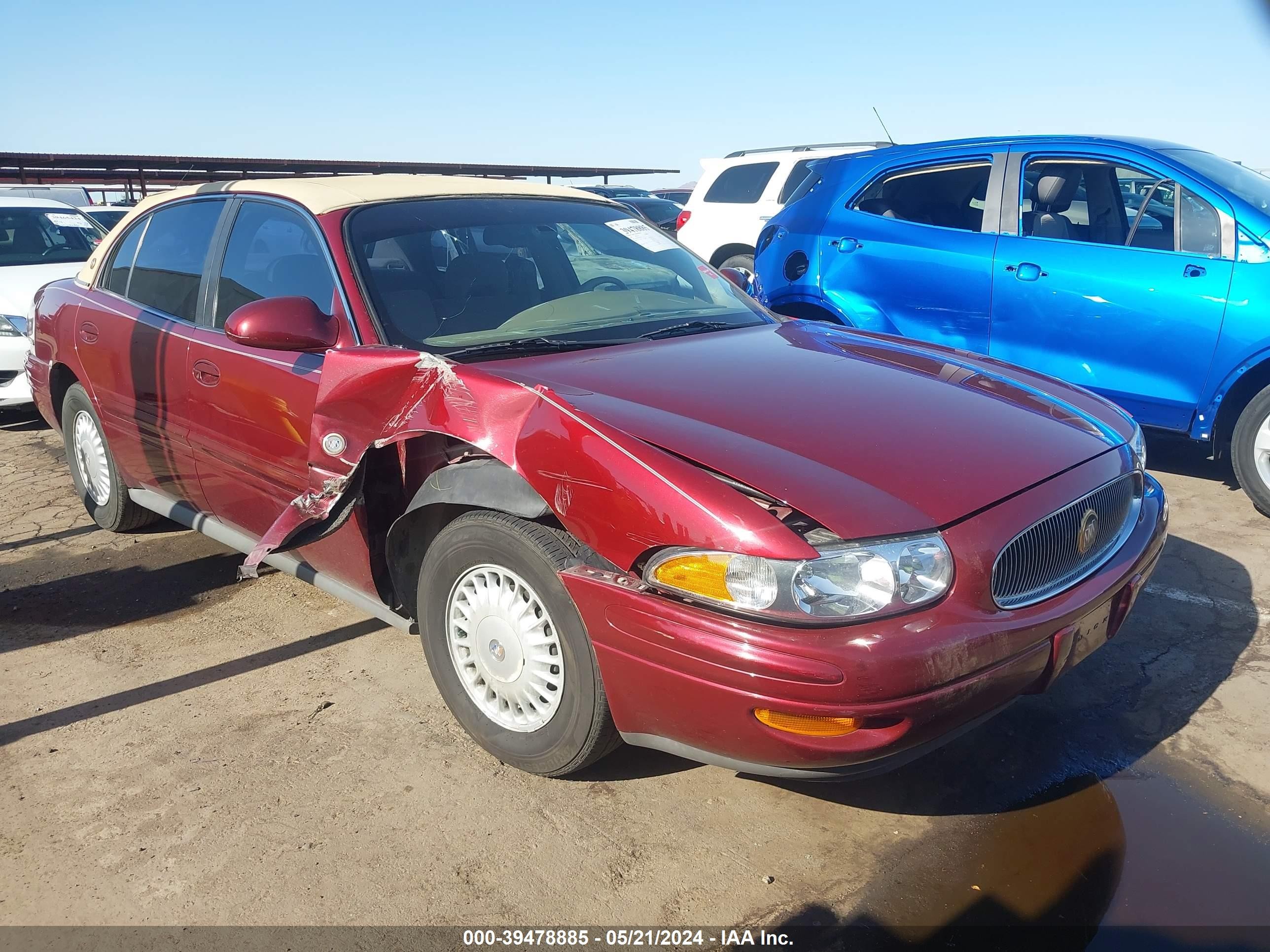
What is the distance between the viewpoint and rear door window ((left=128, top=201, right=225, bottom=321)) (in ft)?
12.9

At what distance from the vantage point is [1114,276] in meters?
5.17

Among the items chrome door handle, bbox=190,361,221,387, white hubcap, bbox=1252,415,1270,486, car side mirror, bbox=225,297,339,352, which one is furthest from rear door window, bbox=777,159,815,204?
car side mirror, bbox=225,297,339,352

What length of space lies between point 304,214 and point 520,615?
169 centimetres

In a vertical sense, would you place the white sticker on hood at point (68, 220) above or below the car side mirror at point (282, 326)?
above

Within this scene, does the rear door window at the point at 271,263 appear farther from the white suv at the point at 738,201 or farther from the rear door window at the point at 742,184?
the rear door window at the point at 742,184

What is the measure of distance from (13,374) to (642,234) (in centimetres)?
567

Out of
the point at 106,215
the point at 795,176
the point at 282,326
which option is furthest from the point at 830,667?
the point at 106,215

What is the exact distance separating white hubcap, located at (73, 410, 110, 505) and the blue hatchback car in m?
3.21

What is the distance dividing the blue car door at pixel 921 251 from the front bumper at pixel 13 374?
5781 millimetres

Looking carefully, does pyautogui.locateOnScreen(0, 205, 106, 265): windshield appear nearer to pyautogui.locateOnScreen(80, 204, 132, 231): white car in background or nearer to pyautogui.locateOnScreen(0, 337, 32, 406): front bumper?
pyautogui.locateOnScreen(0, 337, 32, 406): front bumper

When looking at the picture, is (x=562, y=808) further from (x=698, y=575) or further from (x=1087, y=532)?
(x=1087, y=532)

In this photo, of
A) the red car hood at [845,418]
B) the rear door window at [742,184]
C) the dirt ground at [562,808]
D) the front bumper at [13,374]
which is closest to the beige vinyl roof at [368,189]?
the red car hood at [845,418]

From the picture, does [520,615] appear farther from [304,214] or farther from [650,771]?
[304,214]

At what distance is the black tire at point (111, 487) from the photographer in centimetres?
468
